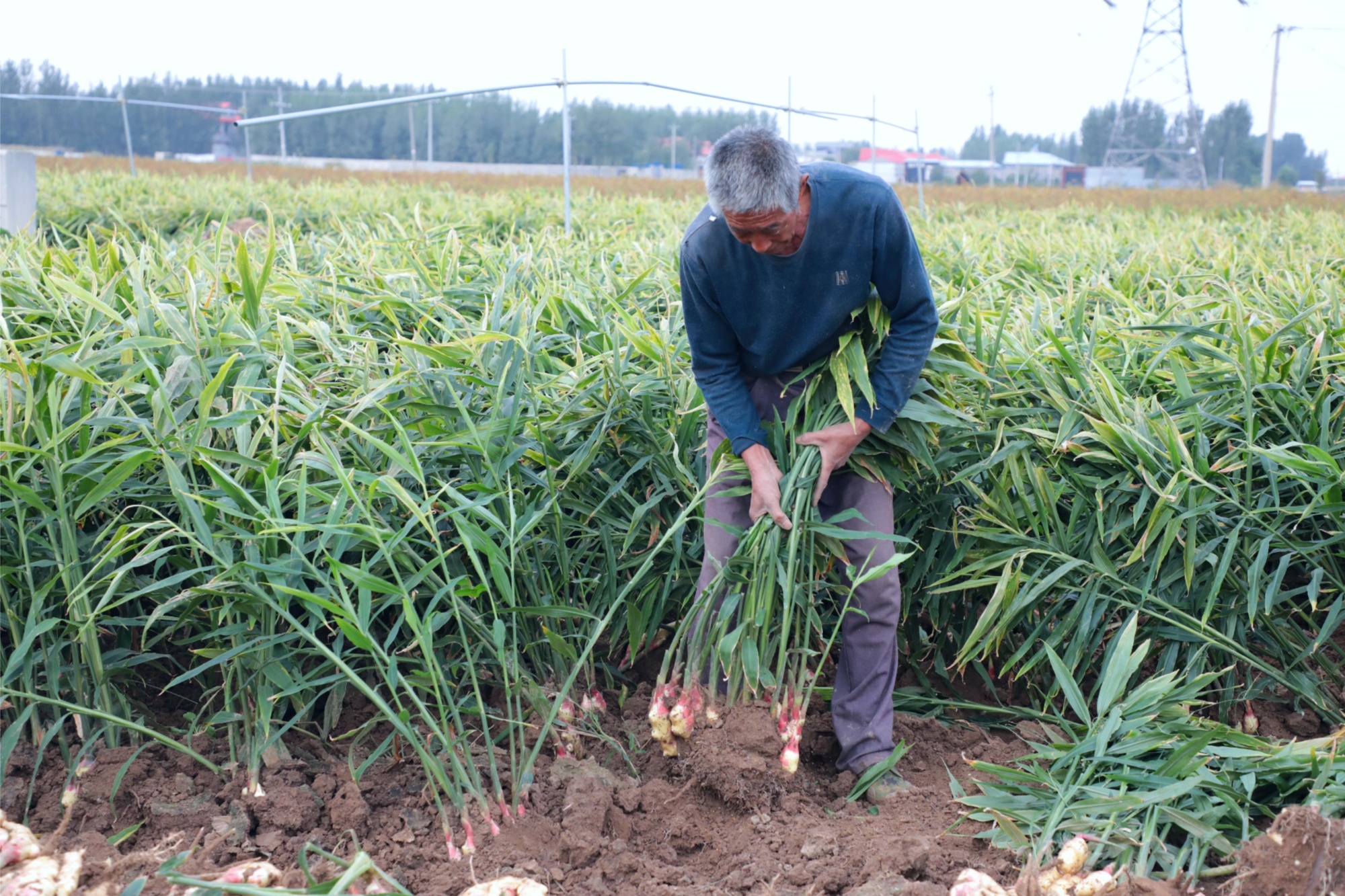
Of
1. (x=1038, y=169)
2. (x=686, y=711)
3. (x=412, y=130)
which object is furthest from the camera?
(x=1038, y=169)

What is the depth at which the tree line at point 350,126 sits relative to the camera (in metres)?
35.2

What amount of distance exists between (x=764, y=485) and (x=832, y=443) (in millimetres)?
166

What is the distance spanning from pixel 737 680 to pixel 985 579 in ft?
1.93

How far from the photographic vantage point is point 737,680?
1.98m

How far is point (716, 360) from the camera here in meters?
2.17

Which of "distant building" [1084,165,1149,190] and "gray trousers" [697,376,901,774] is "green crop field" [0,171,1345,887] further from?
"distant building" [1084,165,1149,190]

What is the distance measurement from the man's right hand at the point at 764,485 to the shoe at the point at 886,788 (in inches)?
21.3

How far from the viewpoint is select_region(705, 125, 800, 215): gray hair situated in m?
1.83

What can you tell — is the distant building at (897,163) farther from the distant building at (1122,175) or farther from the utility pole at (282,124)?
the utility pole at (282,124)

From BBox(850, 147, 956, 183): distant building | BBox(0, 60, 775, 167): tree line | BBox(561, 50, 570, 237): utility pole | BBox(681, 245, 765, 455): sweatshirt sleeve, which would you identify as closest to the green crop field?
BBox(681, 245, 765, 455): sweatshirt sleeve

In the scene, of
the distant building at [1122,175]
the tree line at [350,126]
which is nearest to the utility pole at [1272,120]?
the distant building at [1122,175]

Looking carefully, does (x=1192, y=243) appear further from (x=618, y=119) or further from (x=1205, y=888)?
(x=618, y=119)

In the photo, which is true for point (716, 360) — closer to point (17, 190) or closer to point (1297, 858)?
point (1297, 858)

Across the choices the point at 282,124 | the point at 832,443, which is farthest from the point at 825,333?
the point at 282,124
